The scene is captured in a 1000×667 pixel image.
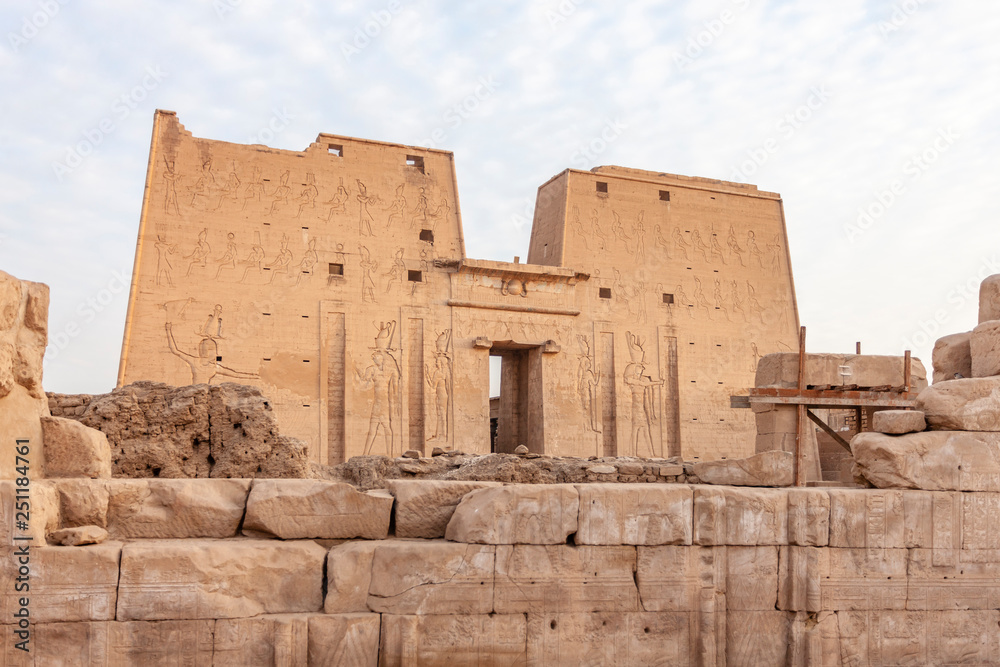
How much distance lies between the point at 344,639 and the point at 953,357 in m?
5.93

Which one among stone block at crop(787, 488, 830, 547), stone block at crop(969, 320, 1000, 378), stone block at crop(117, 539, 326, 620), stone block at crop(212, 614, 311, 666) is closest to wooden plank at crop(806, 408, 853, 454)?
stone block at crop(969, 320, 1000, 378)

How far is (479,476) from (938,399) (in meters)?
3.65

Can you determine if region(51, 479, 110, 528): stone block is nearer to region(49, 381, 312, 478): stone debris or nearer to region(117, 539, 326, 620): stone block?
region(117, 539, 326, 620): stone block

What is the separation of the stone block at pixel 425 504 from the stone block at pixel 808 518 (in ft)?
7.03

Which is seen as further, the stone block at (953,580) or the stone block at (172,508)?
the stone block at (953,580)

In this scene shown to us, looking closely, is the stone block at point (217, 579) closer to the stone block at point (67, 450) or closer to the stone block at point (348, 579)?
the stone block at point (348, 579)

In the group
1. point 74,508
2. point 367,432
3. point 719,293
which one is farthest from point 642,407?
point 74,508

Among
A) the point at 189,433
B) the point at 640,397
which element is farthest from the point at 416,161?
the point at 189,433

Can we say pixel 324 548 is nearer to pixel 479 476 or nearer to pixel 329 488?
pixel 329 488

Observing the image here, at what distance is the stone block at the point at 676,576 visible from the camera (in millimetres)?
5824

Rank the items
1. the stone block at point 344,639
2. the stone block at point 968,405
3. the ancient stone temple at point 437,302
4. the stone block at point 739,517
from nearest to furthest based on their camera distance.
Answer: the stone block at point 344,639, the stone block at point 739,517, the stone block at point 968,405, the ancient stone temple at point 437,302

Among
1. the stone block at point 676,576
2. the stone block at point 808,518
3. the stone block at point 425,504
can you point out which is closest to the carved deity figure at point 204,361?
the stone block at point 425,504

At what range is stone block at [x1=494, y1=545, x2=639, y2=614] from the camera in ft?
18.3

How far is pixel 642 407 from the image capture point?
1666 centimetres
